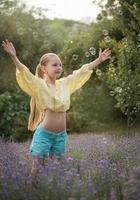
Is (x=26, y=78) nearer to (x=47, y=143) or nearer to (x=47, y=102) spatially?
(x=47, y=102)

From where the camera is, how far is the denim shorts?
5156mm

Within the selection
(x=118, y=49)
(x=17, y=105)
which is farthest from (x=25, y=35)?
(x=118, y=49)

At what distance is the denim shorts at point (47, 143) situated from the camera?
5.16 m

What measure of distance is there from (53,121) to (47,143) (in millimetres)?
207

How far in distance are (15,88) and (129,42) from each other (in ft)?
18.6

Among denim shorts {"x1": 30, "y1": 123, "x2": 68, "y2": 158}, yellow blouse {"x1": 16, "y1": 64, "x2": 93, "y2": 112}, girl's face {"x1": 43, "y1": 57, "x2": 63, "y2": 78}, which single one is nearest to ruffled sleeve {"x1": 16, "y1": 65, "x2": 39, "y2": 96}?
yellow blouse {"x1": 16, "y1": 64, "x2": 93, "y2": 112}

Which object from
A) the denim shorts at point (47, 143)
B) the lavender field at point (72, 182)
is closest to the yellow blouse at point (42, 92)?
the denim shorts at point (47, 143)

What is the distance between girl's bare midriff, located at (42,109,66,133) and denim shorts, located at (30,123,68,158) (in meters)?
0.03

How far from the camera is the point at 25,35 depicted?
15336 mm

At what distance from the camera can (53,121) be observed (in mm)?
5254

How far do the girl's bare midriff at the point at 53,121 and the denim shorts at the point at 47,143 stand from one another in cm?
3

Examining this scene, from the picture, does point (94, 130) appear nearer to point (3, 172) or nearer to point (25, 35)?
point (25, 35)

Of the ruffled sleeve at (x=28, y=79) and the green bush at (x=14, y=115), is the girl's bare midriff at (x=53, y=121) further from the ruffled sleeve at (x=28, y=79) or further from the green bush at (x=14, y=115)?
the green bush at (x=14, y=115)

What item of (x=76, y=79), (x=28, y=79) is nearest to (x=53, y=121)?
(x=28, y=79)
